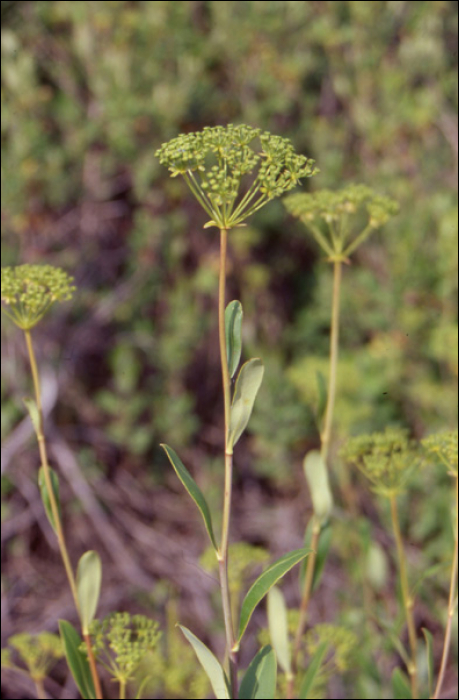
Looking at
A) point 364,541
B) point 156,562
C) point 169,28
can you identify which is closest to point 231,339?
point 364,541

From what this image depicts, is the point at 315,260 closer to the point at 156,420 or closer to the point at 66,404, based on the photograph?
the point at 156,420

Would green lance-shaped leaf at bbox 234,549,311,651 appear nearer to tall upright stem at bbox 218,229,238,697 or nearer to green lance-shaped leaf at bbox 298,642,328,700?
tall upright stem at bbox 218,229,238,697

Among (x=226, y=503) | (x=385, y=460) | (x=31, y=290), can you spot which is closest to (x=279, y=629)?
(x=385, y=460)

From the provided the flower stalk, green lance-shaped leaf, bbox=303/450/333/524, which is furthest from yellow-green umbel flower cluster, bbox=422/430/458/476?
the flower stalk

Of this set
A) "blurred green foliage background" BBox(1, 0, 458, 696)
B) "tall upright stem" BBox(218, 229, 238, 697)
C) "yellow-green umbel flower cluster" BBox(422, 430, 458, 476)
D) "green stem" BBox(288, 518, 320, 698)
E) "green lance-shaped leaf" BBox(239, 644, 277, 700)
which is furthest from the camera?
"blurred green foliage background" BBox(1, 0, 458, 696)

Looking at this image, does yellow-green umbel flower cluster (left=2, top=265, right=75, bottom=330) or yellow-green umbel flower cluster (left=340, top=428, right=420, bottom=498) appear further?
yellow-green umbel flower cluster (left=340, top=428, right=420, bottom=498)

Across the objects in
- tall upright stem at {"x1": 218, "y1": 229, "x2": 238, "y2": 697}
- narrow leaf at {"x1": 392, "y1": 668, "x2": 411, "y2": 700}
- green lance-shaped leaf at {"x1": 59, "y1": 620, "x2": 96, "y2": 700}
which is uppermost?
tall upright stem at {"x1": 218, "y1": 229, "x2": 238, "y2": 697}
